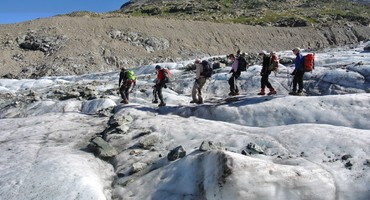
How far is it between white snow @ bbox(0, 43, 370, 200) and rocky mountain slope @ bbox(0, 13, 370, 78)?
37121mm

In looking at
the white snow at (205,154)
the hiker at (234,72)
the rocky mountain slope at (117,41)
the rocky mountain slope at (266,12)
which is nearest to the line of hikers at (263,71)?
the hiker at (234,72)

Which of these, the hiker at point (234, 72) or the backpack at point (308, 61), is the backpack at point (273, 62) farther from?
the hiker at point (234, 72)

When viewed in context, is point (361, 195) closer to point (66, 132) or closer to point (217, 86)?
point (66, 132)

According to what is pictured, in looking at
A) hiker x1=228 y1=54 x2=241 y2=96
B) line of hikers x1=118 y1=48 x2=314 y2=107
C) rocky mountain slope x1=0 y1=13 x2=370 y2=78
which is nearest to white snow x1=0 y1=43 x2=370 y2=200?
line of hikers x1=118 y1=48 x2=314 y2=107

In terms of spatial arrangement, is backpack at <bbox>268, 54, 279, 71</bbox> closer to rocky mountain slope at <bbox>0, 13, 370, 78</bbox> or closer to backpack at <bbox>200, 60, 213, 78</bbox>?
backpack at <bbox>200, 60, 213, 78</bbox>

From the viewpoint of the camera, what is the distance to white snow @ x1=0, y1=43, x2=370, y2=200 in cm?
909

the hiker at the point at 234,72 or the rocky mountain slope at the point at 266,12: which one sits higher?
the rocky mountain slope at the point at 266,12

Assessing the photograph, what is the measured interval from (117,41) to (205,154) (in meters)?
53.9

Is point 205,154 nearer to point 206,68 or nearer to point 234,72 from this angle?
point 206,68

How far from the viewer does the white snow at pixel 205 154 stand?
9094 millimetres

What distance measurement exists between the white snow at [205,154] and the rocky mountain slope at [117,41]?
37121mm

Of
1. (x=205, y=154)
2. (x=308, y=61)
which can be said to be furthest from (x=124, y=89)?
(x=205, y=154)

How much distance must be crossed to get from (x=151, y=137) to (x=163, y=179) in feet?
10.0

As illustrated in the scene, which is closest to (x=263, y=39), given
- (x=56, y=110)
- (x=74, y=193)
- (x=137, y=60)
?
(x=137, y=60)
